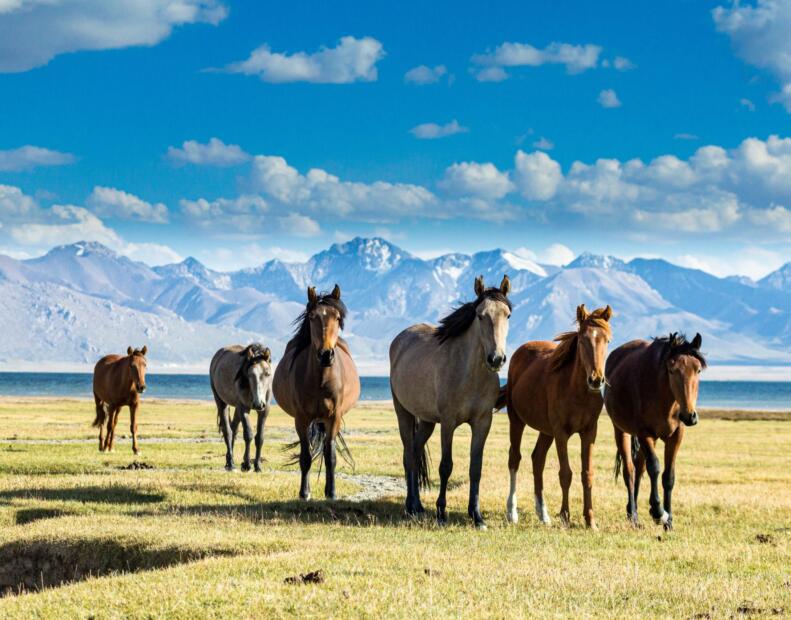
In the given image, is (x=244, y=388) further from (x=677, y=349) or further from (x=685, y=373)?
(x=685, y=373)

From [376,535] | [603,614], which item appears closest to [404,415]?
[376,535]

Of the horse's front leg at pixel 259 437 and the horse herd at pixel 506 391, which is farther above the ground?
the horse herd at pixel 506 391

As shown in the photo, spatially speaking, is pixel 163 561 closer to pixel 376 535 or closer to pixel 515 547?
pixel 376 535

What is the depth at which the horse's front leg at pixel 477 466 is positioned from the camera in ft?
50.3

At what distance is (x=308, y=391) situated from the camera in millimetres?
17969

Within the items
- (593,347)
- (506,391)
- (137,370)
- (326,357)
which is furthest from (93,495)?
(593,347)

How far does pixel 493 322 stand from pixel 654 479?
148 inches

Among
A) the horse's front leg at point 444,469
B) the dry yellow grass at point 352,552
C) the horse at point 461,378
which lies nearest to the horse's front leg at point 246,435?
the dry yellow grass at point 352,552

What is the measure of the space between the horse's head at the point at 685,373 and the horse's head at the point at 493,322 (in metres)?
2.72

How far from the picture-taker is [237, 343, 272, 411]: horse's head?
23078mm

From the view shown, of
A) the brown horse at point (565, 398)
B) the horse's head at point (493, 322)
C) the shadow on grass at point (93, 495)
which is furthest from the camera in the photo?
the shadow on grass at point (93, 495)

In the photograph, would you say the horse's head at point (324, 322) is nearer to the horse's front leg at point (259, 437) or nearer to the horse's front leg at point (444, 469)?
the horse's front leg at point (444, 469)

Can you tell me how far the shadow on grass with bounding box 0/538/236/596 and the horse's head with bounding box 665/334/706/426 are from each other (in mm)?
7691

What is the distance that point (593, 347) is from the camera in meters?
14.3
